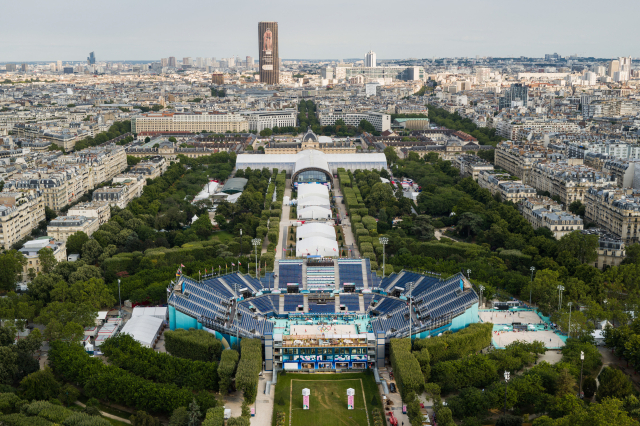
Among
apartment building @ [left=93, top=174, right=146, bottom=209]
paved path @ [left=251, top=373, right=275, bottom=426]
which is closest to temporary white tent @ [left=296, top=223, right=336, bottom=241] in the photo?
apartment building @ [left=93, top=174, right=146, bottom=209]

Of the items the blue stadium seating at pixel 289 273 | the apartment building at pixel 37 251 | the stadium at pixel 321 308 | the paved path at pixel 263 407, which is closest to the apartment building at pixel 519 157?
the stadium at pixel 321 308

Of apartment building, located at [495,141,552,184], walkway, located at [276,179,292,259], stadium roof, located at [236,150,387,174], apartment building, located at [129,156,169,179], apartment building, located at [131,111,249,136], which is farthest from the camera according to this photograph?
apartment building, located at [131,111,249,136]

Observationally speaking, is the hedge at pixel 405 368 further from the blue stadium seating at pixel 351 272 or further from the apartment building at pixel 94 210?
the apartment building at pixel 94 210

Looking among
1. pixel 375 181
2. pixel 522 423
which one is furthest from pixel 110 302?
pixel 375 181

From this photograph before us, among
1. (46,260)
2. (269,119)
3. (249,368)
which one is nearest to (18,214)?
(46,260)

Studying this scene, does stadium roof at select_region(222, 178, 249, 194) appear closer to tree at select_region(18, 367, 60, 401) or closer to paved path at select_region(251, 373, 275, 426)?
paved path at select_region(251, 373, 275, 426)

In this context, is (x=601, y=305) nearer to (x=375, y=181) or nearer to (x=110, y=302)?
(x=110, y=302)
